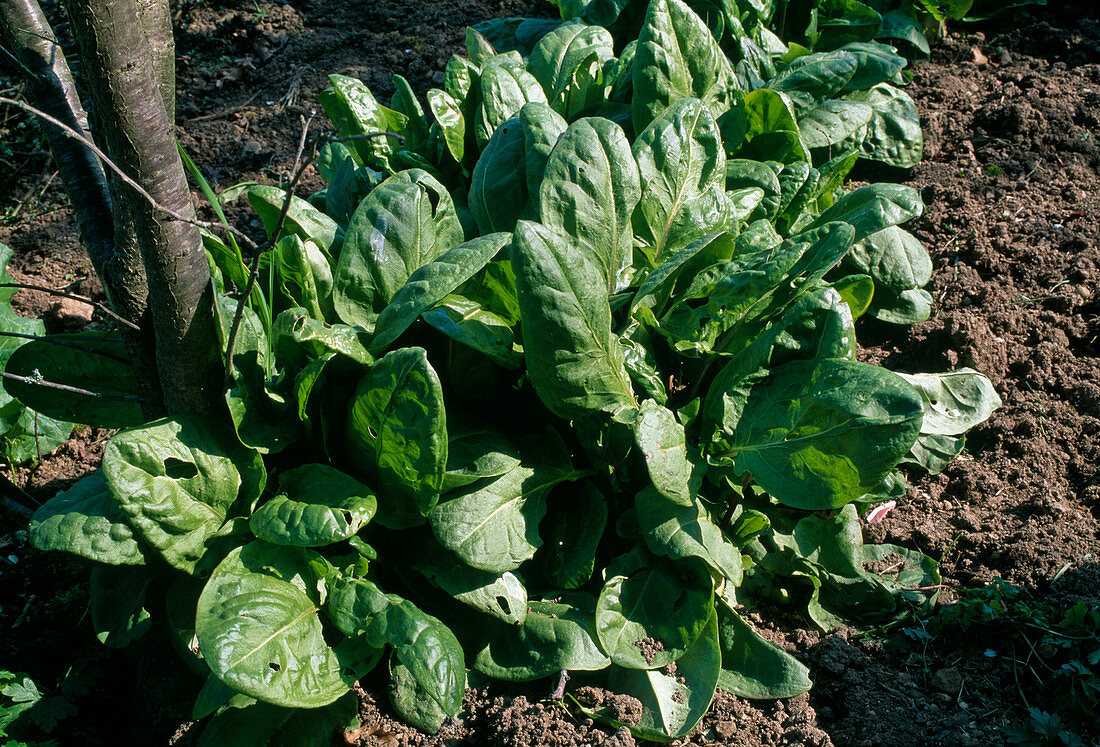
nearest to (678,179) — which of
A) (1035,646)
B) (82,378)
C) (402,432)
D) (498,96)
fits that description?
(498,96)

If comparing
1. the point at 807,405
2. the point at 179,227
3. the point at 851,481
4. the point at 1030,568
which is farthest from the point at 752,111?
the point at 179,227

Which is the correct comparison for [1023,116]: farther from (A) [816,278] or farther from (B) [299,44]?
(B) [299,44]

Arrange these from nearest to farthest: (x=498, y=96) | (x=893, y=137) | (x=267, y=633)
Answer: (x=267, y=633) → (x=498, y=96) → (x=893, y=137)

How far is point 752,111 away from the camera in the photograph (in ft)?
9.42

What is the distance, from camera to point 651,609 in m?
2.11

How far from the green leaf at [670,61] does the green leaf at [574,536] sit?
52.8 inches

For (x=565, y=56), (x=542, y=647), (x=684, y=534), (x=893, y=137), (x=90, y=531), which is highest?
(x=565, y=56)

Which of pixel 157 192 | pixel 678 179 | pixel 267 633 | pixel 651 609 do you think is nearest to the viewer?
pixel 157 192

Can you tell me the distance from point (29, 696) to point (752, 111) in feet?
9.25

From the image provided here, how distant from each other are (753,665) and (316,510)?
1.20 m

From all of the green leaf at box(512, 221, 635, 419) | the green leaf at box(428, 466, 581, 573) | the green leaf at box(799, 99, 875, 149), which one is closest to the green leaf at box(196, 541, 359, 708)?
the green leaf at box(428, 466, 581, 573)

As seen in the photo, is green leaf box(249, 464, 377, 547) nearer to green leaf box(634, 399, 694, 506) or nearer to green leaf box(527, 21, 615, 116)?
green leaf box(634, 399, 694, 506)

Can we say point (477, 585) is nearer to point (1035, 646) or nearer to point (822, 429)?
point (822, 429)

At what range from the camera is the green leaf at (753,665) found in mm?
2043
